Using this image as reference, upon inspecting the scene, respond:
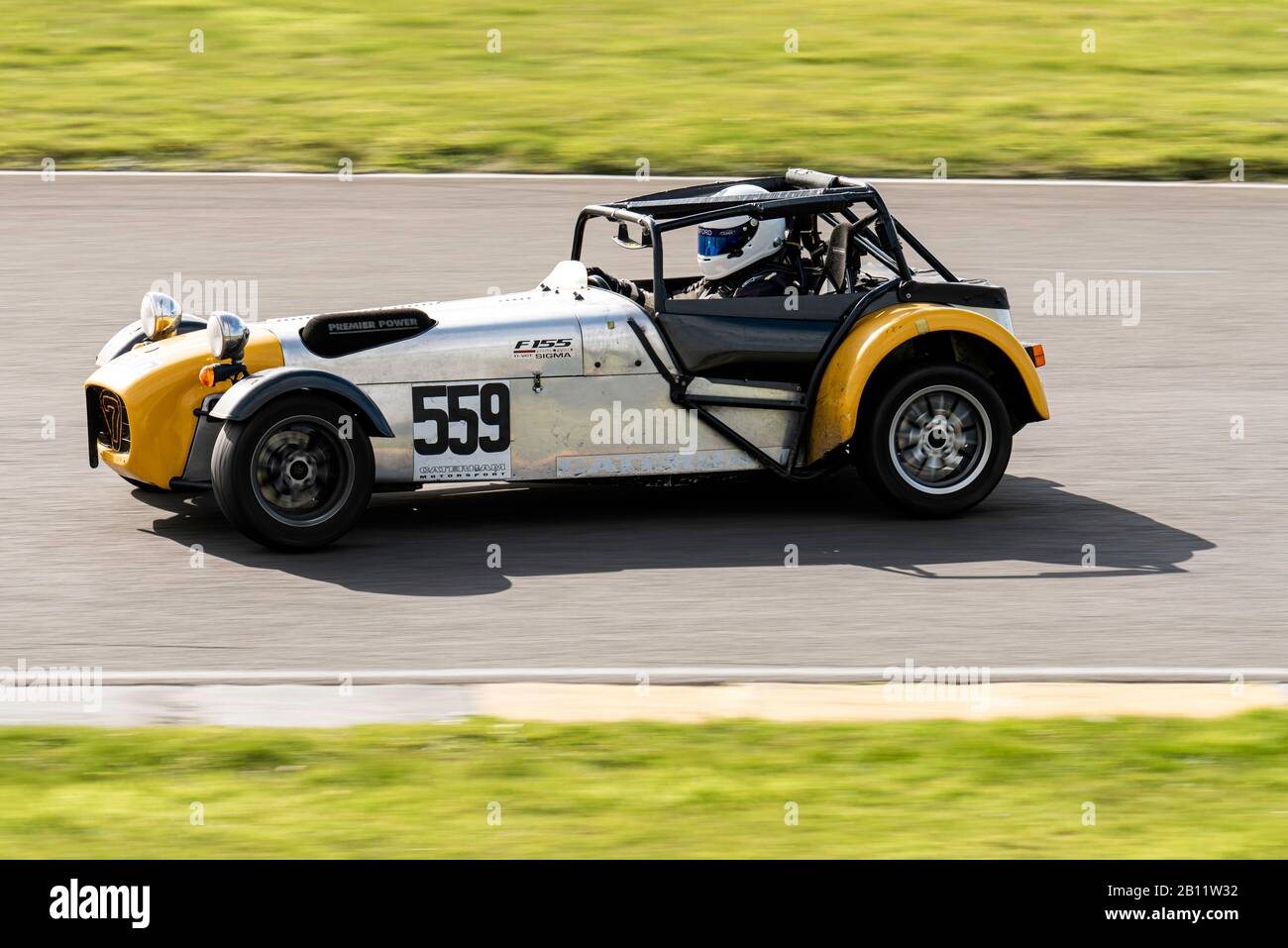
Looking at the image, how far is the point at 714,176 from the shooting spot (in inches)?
707

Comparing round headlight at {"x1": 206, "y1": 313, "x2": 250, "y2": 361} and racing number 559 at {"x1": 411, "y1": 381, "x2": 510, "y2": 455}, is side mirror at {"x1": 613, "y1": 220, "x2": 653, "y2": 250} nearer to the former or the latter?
→ racing number 559 at {"x1": 411, "y1": 381, "x2": 510, "y2": 455}

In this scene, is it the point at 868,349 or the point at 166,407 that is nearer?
the point at 166,407

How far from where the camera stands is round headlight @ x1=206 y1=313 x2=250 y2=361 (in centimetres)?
852

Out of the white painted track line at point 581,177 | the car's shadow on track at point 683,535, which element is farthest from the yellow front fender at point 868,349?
the white painted track line at point 581,177

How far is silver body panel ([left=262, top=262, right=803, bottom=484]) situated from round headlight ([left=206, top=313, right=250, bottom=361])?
0.22 meters

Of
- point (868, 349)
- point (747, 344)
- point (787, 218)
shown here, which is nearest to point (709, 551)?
point (747, 344)

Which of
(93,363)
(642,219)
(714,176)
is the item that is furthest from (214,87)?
(642,219)

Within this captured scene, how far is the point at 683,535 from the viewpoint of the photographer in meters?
9.10

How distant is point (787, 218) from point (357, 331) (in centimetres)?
248

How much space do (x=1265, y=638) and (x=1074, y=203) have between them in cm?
1068

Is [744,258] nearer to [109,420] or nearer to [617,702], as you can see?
[109,420]

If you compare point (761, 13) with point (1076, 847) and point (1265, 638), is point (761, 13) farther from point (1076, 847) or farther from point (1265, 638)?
point (1076, 847)

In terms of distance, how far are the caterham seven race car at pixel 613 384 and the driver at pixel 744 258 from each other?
0.04 feet

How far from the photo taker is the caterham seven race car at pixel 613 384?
28.0 feet
